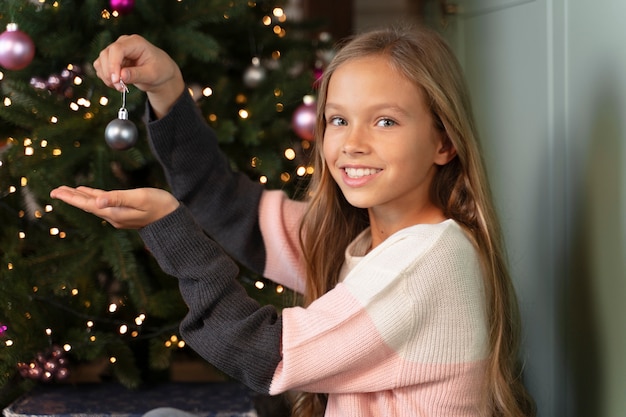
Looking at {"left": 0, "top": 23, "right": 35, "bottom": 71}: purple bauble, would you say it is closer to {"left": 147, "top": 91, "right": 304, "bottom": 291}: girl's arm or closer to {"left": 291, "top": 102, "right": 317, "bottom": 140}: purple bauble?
{"left": 147, "top": 91, "right": 304, "bottom": 291}: girl's arm

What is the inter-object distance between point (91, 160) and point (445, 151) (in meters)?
0.77

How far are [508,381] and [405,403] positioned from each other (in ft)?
0.58

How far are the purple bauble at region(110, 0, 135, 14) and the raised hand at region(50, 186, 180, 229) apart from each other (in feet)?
2.17

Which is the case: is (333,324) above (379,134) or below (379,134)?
below

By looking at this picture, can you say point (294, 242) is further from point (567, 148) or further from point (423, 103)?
point (567, 148)

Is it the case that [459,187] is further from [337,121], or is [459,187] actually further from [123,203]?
[123,203]

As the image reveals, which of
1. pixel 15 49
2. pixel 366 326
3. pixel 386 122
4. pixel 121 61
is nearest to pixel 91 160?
pixel 15 49

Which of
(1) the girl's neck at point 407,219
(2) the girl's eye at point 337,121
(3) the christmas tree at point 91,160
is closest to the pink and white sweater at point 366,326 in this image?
(1) the girl's neck at point 407,219

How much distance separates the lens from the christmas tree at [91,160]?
64.6 inches

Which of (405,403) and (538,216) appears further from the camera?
(538,216)

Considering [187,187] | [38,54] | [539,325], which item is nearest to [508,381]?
[539,325]

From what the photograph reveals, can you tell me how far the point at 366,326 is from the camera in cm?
116

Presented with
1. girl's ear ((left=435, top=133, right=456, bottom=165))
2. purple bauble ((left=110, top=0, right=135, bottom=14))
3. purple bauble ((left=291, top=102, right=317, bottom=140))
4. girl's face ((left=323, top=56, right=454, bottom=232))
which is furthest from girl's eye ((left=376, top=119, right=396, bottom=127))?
purple bauble ((left=110, top=0, right=135, bottom=14))

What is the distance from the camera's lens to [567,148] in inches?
57.4
